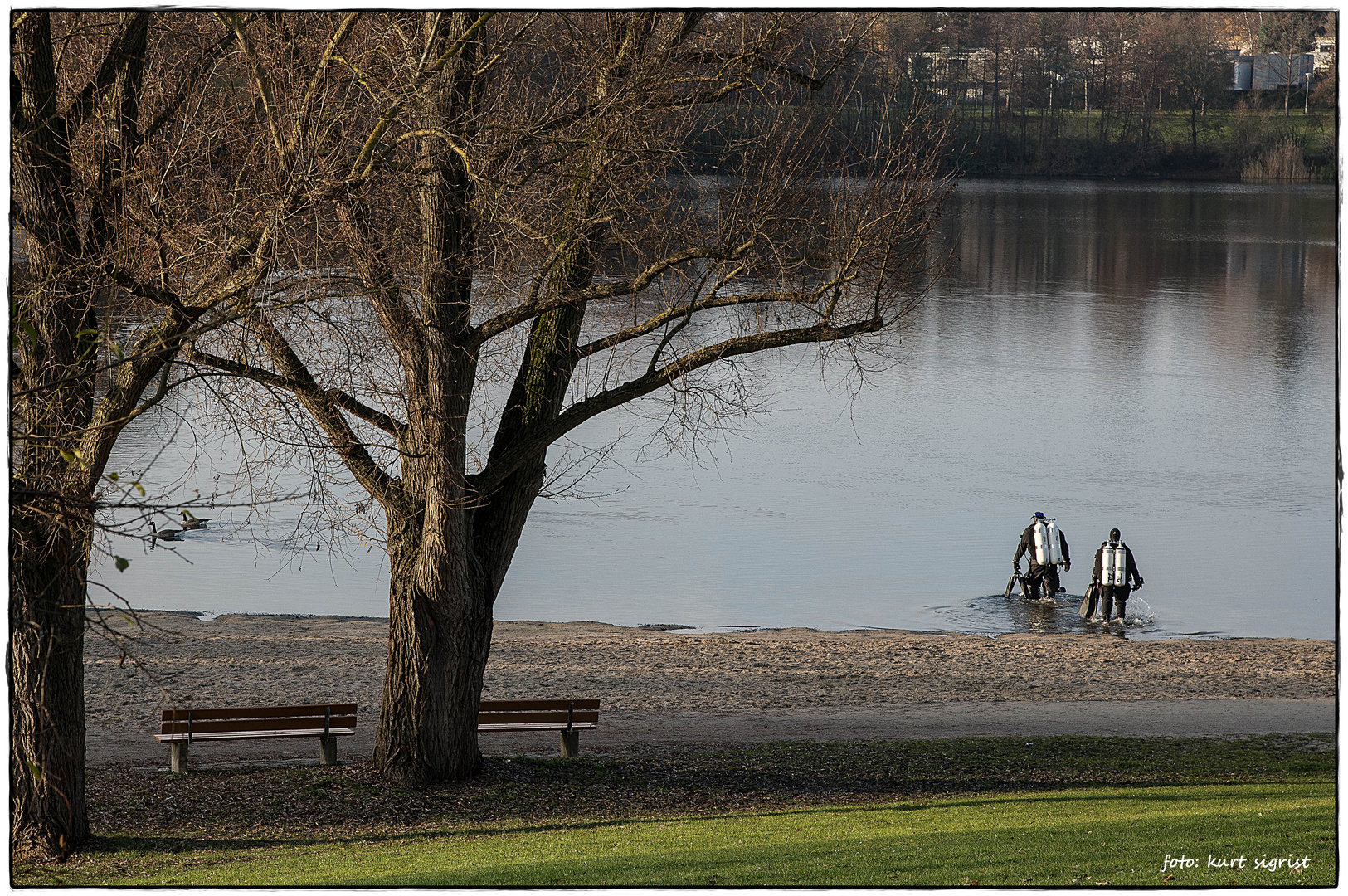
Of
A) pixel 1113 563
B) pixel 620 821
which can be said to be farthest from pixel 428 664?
pixel 1113 563

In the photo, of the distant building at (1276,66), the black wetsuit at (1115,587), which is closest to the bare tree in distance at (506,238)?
the distant building at (1276,66)

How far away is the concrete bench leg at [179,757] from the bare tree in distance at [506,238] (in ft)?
5.50

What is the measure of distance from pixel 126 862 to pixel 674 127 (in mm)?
6583

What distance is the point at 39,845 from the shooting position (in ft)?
27.7

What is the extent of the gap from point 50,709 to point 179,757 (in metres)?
2.61

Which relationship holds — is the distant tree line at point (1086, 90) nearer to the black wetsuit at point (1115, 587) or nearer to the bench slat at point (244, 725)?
the bench slat at point (244, 725)

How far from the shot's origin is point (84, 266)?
7.56 meters

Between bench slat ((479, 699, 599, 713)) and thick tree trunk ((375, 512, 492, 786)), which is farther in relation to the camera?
bench slat ((479, 699, 599, 713))

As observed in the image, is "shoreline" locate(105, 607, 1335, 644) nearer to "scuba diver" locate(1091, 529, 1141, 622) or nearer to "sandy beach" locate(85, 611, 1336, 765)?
"sandy beach" locate(85, 611, 1336, 765)

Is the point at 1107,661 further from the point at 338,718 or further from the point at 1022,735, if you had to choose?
the point at 338,718

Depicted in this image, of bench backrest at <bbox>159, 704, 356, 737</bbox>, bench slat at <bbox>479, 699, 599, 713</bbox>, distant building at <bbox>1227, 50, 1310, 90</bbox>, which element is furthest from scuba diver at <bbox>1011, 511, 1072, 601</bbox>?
bench backrest at <bbox>159, 704, 356, 737</bbox>

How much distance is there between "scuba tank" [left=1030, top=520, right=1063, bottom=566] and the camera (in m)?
21.7

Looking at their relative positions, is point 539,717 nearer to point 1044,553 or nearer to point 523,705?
point 523,705

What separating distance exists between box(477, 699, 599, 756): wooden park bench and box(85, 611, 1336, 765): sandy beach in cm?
62
